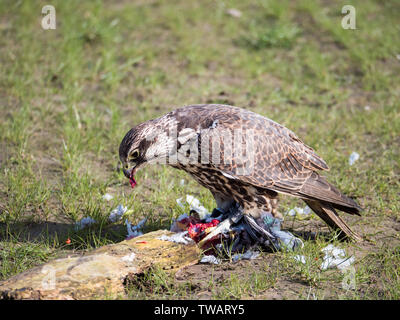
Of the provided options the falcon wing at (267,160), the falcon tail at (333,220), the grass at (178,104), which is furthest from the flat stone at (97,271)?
the falcon tail at (333,220)

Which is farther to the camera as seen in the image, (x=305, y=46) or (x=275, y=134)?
(x=305, y=46)

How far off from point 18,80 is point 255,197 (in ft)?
13.1

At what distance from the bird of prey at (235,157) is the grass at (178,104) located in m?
0.42

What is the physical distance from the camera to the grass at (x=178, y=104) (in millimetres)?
3912

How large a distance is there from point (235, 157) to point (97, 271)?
1.29 metres

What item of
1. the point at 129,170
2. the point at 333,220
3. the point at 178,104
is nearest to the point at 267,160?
the point at 333,220

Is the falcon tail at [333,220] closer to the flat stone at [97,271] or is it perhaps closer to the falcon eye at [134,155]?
the flat stone at [97,271]

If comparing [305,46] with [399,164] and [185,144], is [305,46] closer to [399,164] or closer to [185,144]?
[399,164]

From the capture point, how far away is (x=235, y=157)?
12.3 feet

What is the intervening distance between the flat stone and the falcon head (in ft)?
1.86

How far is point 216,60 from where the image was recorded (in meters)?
7.39

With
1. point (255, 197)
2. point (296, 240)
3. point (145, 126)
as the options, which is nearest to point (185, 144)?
point (145, 126)

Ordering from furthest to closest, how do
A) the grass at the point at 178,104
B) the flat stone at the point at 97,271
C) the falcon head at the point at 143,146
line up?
1. the grass at the point at 178,104
2. the falcon head at the point at 143,146
3. the flat stone at the point at 97,271

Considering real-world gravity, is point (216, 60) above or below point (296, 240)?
above
